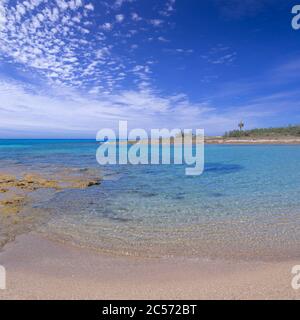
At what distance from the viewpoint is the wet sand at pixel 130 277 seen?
5.13 m

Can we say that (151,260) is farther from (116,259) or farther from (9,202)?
(9,202)

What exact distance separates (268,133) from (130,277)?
11344cm

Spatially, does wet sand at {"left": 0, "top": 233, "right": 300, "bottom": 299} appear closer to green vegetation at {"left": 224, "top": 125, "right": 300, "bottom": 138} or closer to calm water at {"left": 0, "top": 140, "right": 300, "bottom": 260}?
calm water at {"left": 0, "top": 140, "right": 300, "bottom": 260}

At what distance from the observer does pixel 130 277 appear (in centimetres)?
596

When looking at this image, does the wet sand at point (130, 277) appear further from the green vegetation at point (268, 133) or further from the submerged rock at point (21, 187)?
the green vegetation at point (268, 133)

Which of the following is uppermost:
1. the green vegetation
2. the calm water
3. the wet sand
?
the green vegetation

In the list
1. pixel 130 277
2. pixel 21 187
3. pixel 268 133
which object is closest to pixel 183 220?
pixel 130 277

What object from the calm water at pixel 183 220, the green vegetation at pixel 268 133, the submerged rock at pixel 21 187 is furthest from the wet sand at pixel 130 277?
the green vegetation at pixel 268 133

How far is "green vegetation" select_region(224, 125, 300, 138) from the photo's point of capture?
98887mm

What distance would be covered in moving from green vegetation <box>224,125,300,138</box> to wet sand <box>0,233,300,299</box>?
102195 mm

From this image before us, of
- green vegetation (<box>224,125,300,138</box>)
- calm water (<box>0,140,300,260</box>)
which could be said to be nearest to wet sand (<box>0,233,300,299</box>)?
calm water (<box>0,140,300,260</box>)

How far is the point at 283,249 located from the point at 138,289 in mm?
4499

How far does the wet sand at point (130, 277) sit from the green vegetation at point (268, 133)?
102 metres
